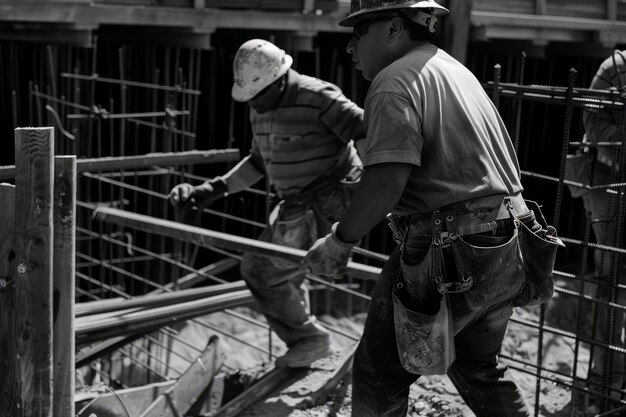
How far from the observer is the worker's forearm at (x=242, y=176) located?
516 cm

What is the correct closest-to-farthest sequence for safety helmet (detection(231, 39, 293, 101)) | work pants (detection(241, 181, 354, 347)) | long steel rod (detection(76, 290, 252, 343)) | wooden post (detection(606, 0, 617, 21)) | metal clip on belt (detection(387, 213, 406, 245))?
1. metal clip on belt (detection(387, 213, 406, 245))
2. long steel rod (detection(76, 290, 252, 343))
3. safety helmet (detection(231, 39, 293, 101))
4. work pants (detection(241, 181, 354, 347))
5. wooden post (detection(606, 0, 617, 21))

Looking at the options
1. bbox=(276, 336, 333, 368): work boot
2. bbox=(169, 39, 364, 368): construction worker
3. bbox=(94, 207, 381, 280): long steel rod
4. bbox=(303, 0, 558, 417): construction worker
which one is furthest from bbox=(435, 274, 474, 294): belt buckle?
bbox=(276, 336, 333, 368): work boot

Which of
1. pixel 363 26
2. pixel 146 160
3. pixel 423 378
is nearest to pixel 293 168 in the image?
pixel 146 160

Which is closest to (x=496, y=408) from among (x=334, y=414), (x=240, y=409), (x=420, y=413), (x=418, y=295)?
(x=418, y=295)

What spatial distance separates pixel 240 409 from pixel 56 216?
85.4 inches

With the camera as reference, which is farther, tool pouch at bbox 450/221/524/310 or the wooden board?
the wooden board

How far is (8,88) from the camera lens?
872cm

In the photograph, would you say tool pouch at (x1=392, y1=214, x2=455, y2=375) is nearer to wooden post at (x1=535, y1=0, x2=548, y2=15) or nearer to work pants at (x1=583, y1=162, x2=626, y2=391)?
work pants at (x1=583, y1=162, x2=626, y2=391)

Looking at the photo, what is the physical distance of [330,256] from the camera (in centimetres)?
306

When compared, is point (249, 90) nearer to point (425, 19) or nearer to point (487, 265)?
point (425, 19)

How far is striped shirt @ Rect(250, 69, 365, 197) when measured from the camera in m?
4.71

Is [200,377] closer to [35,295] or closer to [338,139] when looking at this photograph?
[338,139]

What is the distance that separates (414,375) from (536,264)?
58cm

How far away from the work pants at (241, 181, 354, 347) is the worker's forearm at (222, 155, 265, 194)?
1.00 feet
